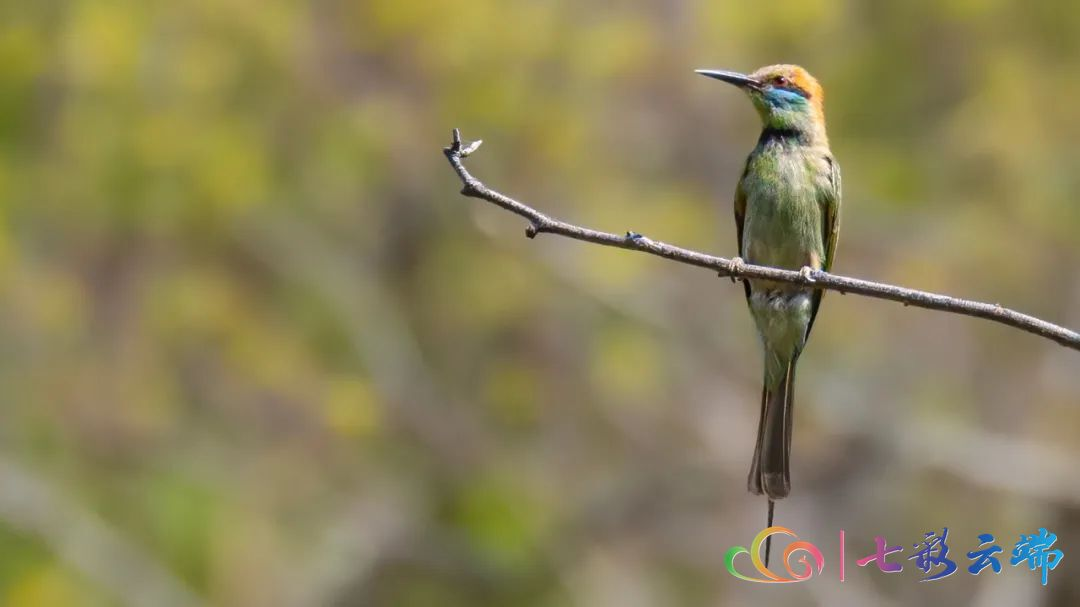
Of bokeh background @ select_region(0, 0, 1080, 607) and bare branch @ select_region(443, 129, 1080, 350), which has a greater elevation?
bokeh background @ select_region(0, 0, 1080, 607)

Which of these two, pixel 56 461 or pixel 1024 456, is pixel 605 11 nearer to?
pixel 1024 456

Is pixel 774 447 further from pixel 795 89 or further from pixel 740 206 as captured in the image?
pixel 795 89

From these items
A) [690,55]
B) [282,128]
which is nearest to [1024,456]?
[690,55]

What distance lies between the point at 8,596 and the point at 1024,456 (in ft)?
14.3

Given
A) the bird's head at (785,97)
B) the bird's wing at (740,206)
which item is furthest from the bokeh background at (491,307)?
the bird's wing at (740,206)

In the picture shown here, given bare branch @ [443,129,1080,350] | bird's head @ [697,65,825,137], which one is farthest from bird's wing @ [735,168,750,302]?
bare branch @ [443,129,1080,350]

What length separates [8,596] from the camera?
547cm

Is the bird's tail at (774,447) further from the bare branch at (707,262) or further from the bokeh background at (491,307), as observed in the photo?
the bokeh background at (491,307)

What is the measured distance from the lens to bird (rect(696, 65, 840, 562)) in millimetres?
3256

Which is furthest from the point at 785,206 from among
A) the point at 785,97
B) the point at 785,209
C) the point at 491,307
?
the point at 491,307

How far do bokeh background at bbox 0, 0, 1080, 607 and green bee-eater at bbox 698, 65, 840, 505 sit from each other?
235 centimetres

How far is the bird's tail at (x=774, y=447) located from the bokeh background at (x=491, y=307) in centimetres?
241

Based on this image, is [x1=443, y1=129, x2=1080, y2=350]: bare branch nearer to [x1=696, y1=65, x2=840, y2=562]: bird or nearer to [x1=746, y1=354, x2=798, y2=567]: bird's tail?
[x1=746, y1=354, x2=798, y2=567]: bird's tail

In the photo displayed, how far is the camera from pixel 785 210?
10.6 feet
